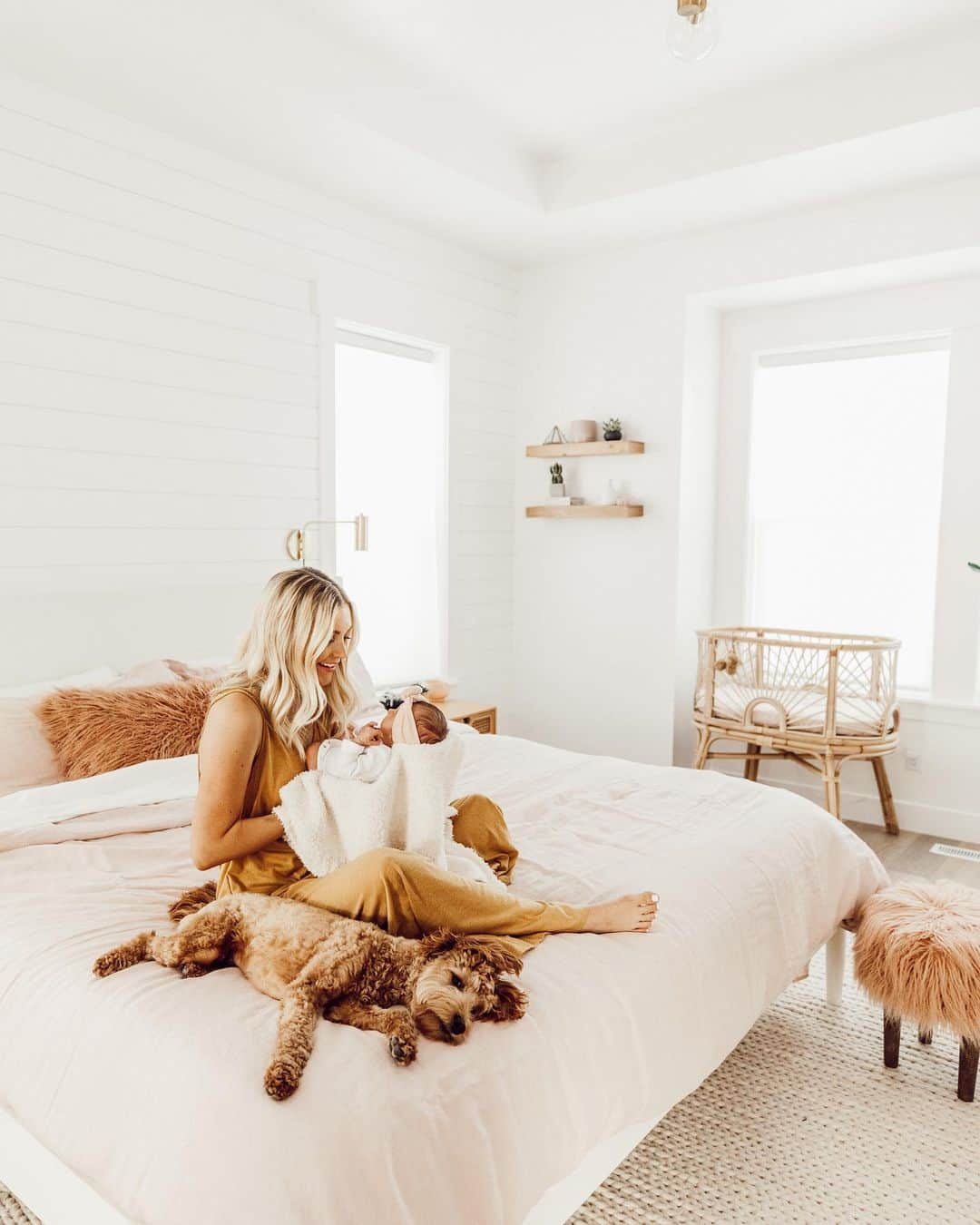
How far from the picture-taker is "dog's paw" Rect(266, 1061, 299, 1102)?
123 cm

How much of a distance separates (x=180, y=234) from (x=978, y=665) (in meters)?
3.73

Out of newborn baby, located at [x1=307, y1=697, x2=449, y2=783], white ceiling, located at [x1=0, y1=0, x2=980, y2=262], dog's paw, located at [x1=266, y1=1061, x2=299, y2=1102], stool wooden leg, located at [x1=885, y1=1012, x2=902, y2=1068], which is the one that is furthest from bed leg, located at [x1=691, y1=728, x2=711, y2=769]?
dog's paw, located at [x1=266, y1=1061, x2=299, y2=1102]

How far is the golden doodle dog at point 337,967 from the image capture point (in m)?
1.38

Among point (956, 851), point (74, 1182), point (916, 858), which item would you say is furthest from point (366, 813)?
point (956, 851)

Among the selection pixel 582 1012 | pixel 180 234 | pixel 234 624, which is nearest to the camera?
pixel 582 1012

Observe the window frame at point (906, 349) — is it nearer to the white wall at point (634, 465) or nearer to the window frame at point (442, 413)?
the white wall at point (634, 465)

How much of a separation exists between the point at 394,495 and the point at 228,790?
2.80 m

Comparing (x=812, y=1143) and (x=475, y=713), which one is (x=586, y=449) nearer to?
(x=475, y=713)

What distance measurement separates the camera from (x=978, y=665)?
4121mm

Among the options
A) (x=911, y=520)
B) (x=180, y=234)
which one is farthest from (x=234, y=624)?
(x=911, y=520)

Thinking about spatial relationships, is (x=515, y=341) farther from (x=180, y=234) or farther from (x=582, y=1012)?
(x=582, y=1012)

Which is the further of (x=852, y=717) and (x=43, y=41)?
(x=852, y=717)

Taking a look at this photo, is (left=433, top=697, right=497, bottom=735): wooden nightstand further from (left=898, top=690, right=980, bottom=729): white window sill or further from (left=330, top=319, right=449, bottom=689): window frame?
(left=898, top=690, right=980, bottom=729): white window sill

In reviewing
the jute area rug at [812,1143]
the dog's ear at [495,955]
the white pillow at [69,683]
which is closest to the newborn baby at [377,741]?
the dog's ear at [495,955]
